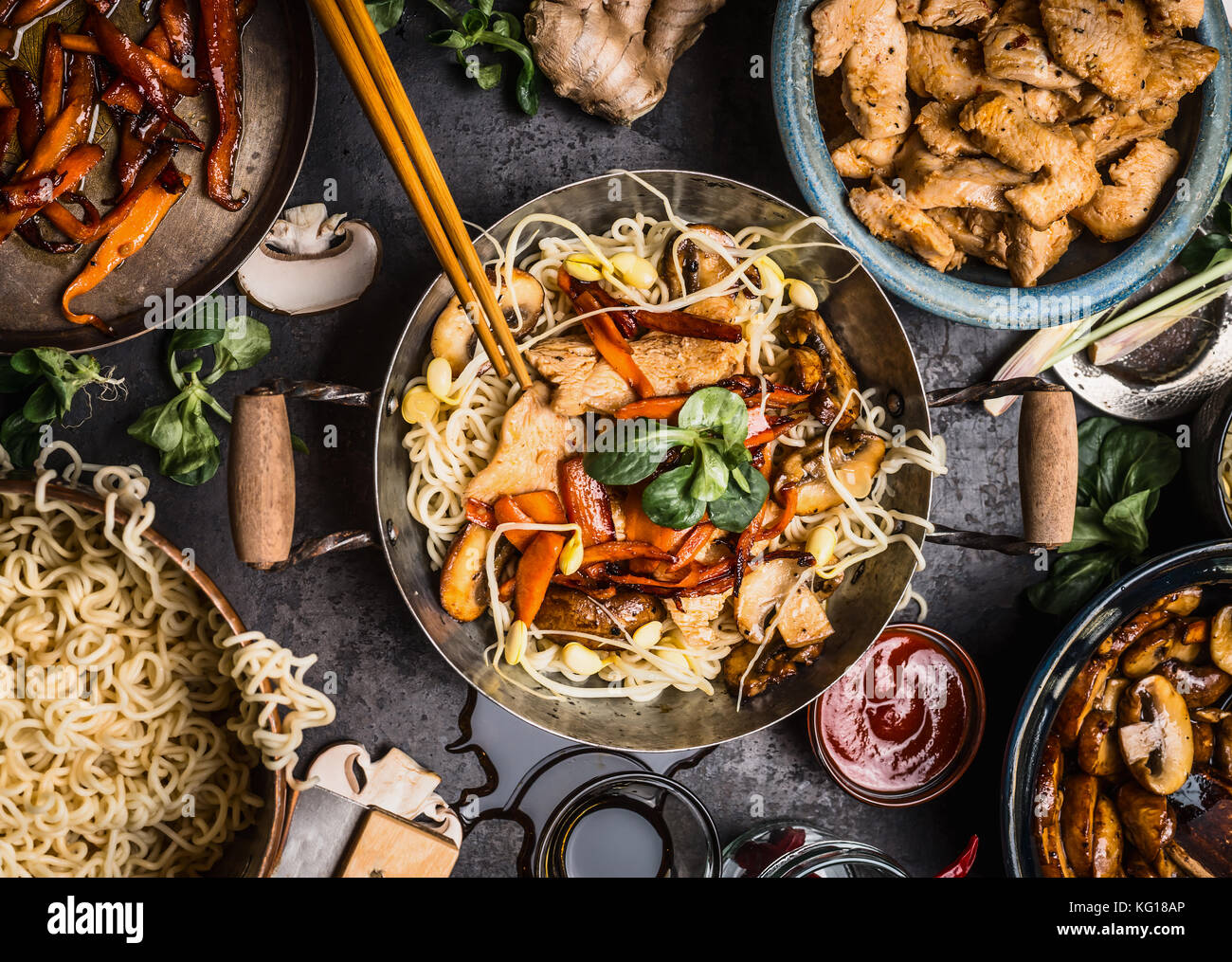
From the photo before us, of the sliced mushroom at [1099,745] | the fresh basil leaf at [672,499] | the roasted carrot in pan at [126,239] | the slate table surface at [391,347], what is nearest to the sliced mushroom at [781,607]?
the fresh basil leaf at [672,499]

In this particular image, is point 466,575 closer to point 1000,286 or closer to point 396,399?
point 396,399

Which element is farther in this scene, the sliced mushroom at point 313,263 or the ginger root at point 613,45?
the sliced mushroom at point 313,263

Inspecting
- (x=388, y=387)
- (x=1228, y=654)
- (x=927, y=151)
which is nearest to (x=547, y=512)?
(x=388, y=387)

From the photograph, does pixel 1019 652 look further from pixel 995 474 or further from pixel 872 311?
pixel 872 311

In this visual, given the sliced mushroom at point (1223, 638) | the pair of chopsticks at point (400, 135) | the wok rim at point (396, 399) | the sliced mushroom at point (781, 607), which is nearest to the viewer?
the pair of chopsticks at point (400, 135)

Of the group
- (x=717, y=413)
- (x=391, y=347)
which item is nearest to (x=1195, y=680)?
(x=717, y=413)

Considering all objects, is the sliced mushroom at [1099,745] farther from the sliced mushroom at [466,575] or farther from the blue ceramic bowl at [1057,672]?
the sliced mushroom at [466,575]

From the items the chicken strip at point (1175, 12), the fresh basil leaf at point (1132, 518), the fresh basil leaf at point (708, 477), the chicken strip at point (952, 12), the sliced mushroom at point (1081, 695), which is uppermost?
the chicken strip at point (1175, 12)

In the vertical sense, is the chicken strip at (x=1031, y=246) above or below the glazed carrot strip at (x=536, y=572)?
above
